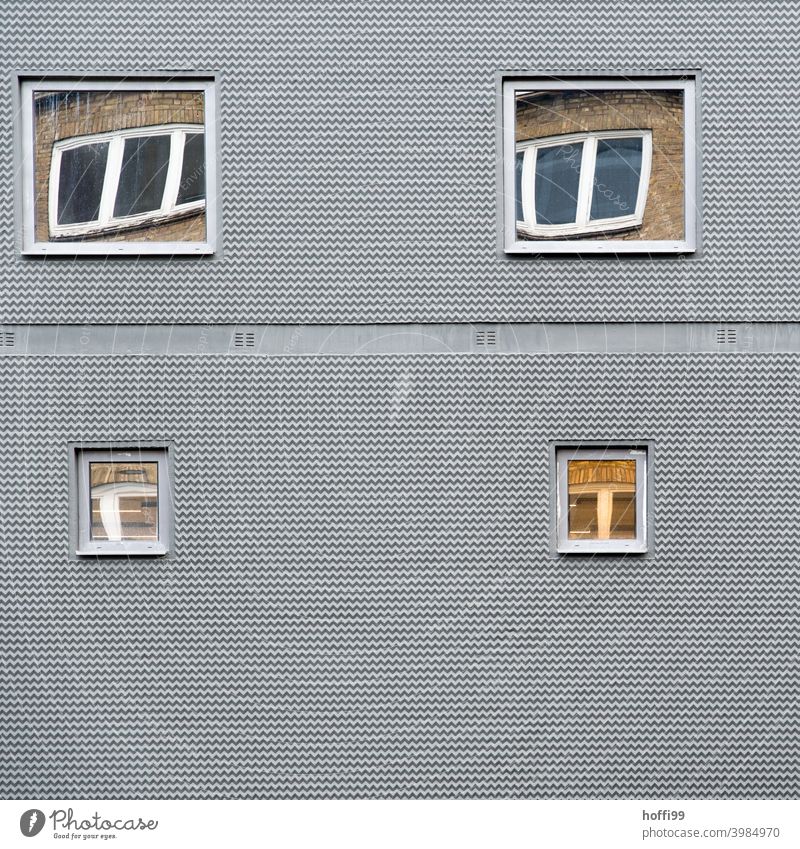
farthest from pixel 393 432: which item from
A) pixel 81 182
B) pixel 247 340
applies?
pixel 81 182

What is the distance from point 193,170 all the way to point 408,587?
3231 mm

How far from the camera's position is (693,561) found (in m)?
6.46

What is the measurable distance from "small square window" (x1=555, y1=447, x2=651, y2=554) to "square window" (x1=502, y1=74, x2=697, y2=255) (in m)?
1.51

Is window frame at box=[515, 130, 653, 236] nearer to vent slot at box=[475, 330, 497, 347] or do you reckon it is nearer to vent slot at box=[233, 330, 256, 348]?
vent slot at box=[475, 330, 497, 347]

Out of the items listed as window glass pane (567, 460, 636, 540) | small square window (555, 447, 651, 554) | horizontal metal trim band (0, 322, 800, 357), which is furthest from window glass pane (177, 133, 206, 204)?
window glass pane (567, 460, 636, 540)

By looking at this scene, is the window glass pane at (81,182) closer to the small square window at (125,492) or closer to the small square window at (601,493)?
the small square window at (125,492)

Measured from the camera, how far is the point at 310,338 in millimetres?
6496

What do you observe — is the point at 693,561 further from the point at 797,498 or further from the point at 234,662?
the point at 234,662

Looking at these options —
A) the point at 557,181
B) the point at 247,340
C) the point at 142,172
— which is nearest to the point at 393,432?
the point at 247,340

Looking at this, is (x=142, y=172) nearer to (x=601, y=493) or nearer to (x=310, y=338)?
(x=310, y=338)

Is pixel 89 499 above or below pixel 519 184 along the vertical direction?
below

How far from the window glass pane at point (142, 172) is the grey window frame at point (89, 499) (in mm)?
1648

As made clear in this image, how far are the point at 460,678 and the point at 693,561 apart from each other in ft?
5.82

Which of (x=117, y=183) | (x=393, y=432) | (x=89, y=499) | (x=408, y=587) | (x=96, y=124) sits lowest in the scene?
(x=408, y=587)
